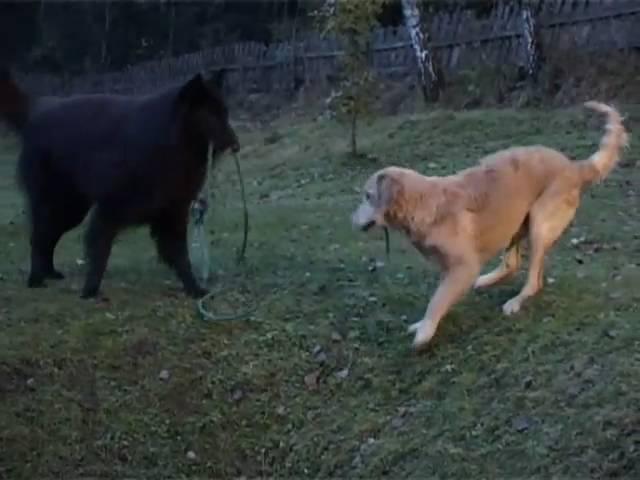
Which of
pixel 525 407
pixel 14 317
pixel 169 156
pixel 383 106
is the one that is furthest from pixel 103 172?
pixel 383 106

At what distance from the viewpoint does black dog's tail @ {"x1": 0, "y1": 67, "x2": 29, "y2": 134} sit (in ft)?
28.7

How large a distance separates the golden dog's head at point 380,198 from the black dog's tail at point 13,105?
2.92m

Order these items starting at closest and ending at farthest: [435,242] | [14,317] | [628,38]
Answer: [435,242]
[14,317]
[628,38]

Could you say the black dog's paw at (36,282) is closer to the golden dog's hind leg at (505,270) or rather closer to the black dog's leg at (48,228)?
the black dog's leg at (48,228)

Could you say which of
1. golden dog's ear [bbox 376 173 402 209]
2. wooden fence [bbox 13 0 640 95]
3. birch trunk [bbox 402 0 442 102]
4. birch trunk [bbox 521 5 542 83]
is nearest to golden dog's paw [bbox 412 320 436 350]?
golden dog's ear [bbox 376 173 402 209]

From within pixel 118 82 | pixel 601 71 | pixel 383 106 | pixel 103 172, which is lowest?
pixel 118 82

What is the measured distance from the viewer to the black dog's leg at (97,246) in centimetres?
822

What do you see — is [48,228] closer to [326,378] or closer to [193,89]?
[193,89]

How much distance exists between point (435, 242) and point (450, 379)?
2.62 ft

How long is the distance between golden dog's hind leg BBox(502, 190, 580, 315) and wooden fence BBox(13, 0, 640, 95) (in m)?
11.3

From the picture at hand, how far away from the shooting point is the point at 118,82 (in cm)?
3031

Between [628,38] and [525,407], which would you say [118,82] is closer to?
[628,38]

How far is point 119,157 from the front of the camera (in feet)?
26.7

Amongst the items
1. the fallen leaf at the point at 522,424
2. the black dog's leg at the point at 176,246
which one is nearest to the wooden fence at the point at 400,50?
the black dog's leg at the point at 176,246
